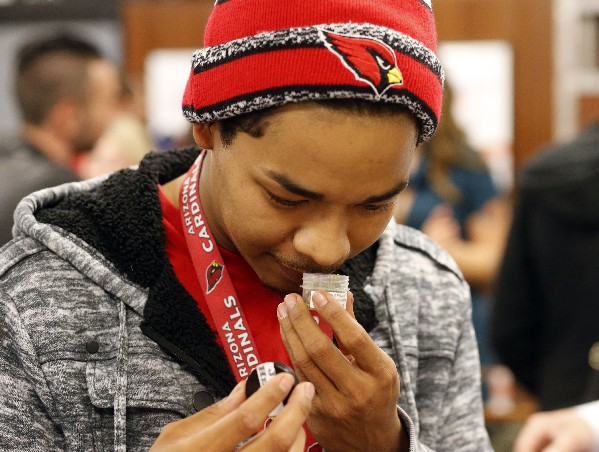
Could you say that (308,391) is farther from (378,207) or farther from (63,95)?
(63,95)

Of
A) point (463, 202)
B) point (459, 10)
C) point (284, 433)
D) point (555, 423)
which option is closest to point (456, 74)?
point (459, 10)

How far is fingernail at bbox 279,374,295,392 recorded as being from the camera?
121cm

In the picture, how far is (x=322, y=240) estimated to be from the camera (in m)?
1.32

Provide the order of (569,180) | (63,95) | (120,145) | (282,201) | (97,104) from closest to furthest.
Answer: (282,201) → (569,180) → (63,95) → (97,104) → (120,145)

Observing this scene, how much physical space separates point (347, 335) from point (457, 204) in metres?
2.91

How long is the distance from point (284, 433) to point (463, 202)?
310 cm

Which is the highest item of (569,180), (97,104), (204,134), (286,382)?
(204,134)

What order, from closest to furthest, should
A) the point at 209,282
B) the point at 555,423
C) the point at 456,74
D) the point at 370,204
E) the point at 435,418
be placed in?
the point at 370,204
the point at 209,282
the point at 435,418
the point at 555,423
the point at 456,74

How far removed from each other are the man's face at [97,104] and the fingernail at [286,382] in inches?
139

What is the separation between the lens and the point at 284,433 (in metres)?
1.20

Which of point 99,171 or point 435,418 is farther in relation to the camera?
point 99,171

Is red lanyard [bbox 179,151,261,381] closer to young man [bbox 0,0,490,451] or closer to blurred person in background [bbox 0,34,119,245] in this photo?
young man [bbox 0,0,490,451]

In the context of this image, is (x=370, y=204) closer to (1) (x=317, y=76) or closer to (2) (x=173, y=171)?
(1) (x=317, y=76)

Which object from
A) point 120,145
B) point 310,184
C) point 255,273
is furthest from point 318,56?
point 120,145
